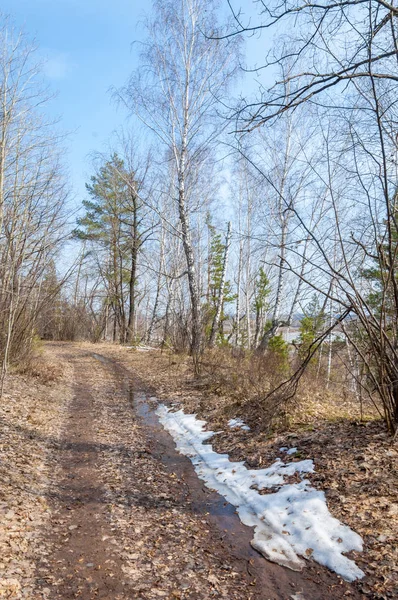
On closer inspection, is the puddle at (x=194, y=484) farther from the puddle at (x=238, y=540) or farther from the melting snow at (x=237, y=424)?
the melting snow at (x=237, y=424)

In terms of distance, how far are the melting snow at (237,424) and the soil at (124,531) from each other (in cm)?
106

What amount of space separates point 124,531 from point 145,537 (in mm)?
213

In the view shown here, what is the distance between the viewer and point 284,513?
3896mm

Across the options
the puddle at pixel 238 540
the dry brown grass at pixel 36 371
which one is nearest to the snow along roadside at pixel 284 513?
the puddle at pixel 238 540

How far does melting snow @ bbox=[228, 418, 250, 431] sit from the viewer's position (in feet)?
20.5

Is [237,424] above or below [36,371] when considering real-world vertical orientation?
below

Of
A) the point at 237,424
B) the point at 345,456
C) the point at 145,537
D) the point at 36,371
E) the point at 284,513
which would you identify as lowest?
the point at 145,537

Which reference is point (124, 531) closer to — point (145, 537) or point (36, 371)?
point (145, 537)

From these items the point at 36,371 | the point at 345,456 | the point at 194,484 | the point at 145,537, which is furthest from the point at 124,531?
the point at 36,371

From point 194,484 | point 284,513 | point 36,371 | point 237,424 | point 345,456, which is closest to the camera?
point 284,513

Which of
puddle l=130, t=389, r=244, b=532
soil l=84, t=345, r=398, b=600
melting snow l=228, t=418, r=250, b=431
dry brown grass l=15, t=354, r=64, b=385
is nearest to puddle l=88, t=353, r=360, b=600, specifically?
puddle l=130, t=389, r=244, b=532

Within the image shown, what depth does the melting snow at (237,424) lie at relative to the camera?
20.5 ft

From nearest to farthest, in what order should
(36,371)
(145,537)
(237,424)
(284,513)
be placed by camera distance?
(145,537) < (284,513) < (237,424) < (36,371)

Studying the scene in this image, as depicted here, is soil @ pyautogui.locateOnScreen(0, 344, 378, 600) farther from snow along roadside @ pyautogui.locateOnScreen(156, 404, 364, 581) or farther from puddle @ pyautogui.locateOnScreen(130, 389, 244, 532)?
snow along roadside @ pyautogui.locateOnScreen(156, 404, 364, 581)
